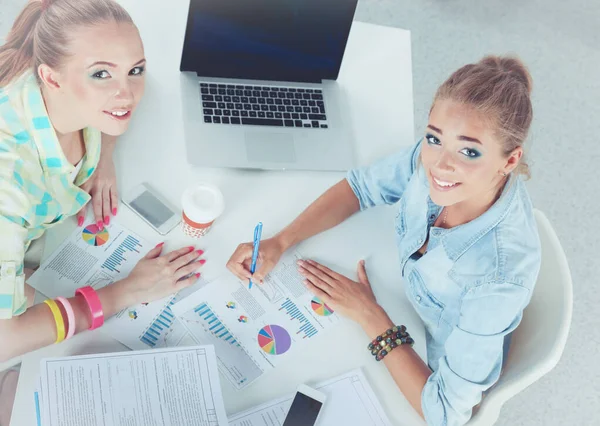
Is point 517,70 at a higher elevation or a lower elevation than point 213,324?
higher

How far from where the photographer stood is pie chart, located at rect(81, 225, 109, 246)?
1330mm

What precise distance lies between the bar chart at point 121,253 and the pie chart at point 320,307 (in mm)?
368

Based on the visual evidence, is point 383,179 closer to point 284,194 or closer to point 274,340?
point 284,194

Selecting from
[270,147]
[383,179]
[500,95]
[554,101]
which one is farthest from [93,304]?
[554,101]

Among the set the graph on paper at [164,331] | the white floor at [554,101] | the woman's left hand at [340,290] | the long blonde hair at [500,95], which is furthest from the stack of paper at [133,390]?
the white floor at [554,101]

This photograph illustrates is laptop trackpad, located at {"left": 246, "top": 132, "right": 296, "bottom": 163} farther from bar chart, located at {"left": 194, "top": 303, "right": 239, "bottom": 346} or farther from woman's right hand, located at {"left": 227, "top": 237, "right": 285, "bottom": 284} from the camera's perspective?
bar chart, located at {"left": 194, "top": 303, "right": 239, "bottom": 346}

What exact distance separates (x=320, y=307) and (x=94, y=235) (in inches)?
18.6

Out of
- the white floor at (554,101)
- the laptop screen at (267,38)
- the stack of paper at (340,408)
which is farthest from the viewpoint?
the white floor at (554,101)

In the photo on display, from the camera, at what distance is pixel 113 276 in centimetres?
131

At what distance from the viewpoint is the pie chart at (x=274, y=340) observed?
4.26 ft

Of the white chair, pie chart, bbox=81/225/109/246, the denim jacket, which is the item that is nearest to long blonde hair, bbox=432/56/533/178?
the denim jacket

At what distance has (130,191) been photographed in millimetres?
1412

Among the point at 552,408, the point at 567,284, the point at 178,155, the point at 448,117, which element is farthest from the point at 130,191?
the point at 552,408

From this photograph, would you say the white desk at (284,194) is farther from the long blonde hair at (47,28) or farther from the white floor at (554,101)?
the white floor at (554,101)
